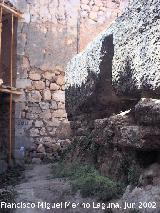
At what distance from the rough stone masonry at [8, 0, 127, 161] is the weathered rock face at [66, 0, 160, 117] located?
3.25 meters

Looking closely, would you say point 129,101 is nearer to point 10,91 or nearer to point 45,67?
point 10,91

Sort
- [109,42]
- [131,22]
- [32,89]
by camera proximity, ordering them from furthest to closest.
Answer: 1. [32,89]
2. [109,42]
3. [131,22]

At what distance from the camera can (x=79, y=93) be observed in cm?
541

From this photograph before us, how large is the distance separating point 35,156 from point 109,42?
15.4 ft

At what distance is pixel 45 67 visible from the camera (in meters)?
8.84

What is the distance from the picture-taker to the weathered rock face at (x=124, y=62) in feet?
10.3

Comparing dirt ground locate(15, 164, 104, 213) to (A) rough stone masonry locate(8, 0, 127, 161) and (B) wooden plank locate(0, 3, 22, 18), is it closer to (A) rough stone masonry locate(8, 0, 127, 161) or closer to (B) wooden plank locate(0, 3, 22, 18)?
(A) rough stone masonry locate(8, 0, 127, 161)

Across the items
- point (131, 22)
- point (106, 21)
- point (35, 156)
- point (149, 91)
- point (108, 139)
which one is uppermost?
point (106, 21)

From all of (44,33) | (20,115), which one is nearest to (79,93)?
(20,115)

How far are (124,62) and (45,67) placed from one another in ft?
17.7

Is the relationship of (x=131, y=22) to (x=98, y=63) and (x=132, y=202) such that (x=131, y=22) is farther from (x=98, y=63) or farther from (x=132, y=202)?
(x=132, y=202)

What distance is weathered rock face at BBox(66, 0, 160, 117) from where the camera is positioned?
3133 millimetres

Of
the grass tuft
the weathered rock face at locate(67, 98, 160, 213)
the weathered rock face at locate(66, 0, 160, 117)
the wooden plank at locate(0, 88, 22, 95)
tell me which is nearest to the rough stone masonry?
the wooden plank at locate(0, 88, 22, 95)

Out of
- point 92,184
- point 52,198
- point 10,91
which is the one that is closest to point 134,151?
point 92,184
